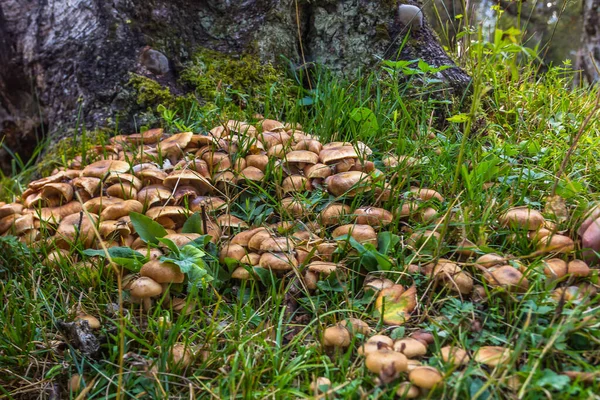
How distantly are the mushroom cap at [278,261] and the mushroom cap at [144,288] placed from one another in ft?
1.50

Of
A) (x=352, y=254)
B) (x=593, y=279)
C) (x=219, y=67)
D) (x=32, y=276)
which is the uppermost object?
(x=219, y=67)

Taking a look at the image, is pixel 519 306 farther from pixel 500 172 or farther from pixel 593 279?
pixel 500 172

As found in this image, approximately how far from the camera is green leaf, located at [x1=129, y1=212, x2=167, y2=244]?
2.38m

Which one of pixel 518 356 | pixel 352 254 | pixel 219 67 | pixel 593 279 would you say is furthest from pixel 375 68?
pixel 518 356

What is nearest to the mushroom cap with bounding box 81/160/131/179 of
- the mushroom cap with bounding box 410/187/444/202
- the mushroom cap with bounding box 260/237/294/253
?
the mushroom cap with bounding box 260/237/294/253

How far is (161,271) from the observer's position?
2.17 m

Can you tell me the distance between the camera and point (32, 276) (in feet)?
7.77

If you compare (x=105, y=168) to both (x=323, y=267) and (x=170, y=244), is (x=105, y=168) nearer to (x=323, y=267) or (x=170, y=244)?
(x=170, y=244)

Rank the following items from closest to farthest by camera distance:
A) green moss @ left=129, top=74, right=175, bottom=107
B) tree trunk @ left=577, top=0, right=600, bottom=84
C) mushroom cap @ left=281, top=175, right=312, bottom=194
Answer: mushroom cap @ left=281, top=175, right=312, bottom=194 → green moss @ left=129, top=74, right=175, bottom=107 → tree trunk @ left=577, top=0, right=600, bottom=84

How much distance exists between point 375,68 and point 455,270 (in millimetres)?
1998

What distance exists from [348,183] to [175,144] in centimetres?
106

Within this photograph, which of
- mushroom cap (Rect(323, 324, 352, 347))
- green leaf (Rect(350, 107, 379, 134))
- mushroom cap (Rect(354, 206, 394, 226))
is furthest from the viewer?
green leaf (Rect(350, 107, 379, 134))

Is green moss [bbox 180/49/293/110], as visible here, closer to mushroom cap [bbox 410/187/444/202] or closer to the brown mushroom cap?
the brown mushroom cap

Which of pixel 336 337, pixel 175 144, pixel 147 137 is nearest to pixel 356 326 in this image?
pixel 336 337
